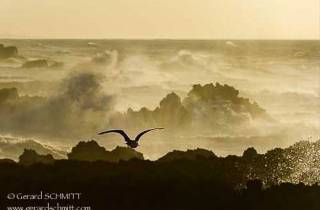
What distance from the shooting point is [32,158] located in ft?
4.99

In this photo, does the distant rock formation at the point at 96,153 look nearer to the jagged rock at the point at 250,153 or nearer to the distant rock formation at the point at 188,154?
the distant rock formation at the point at 188,154

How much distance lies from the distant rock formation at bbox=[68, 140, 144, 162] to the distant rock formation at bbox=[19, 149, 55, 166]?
0.19 feet

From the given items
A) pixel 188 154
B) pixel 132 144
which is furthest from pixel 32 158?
pixel 188 154

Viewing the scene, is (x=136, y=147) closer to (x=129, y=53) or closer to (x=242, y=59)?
(x=129, y=53)

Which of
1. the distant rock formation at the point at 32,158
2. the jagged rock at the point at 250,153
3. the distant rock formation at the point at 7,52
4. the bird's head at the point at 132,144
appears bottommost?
the jagged rock at the point at 250,153

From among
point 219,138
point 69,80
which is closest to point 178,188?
point 219,138

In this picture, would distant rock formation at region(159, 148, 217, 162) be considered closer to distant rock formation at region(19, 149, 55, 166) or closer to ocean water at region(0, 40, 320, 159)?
ocean water at region(0, 40, 320, 159)

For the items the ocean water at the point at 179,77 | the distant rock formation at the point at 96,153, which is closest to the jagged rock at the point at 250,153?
the ocean water at the point at 179,77

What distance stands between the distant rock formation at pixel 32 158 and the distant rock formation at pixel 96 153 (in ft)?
0.19

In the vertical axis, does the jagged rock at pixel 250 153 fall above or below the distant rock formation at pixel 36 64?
below

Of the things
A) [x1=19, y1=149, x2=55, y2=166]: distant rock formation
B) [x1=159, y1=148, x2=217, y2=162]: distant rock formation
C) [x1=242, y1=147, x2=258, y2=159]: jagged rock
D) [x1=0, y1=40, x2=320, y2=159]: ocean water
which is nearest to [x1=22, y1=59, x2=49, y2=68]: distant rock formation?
[x1=0, y1=40, x2=320, y2=159]: ocean water

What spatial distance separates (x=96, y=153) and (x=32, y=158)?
177 mm

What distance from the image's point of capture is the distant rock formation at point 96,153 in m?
1.53

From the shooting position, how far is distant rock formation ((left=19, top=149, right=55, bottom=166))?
152 centimetres
